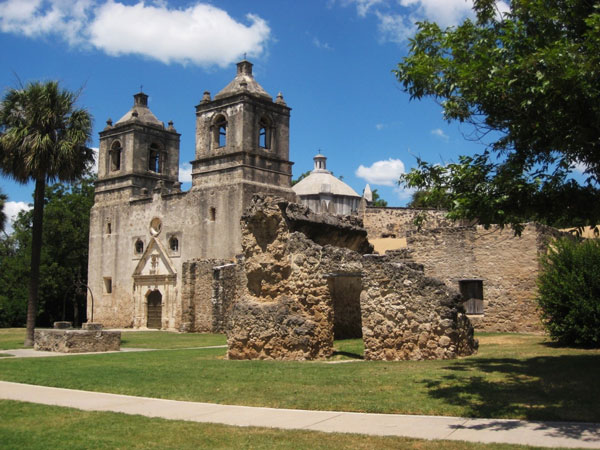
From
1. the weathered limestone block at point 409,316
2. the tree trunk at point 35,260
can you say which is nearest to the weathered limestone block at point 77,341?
the tree trunk at point 35,260

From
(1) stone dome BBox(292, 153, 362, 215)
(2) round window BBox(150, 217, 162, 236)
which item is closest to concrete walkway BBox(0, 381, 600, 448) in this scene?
(2) round window BBox(150, 217, 162, 236)

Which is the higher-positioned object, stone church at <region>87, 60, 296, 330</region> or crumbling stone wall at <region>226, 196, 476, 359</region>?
stone church at <region>87, 60, 296, 330</region>

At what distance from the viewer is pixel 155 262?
40438mm

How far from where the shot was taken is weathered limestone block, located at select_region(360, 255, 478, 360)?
40.8ft

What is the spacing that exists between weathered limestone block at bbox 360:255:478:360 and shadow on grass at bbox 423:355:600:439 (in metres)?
0.85

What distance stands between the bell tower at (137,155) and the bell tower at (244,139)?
20.1ft

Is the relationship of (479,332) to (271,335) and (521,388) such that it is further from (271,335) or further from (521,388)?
(521,388)

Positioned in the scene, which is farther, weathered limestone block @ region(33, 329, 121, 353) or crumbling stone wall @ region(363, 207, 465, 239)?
crumbling stone wall @ region(363, 207, 465, 239)

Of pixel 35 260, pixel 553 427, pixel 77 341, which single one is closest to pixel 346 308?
pixel 77 341

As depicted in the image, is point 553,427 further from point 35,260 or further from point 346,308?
point 35,260

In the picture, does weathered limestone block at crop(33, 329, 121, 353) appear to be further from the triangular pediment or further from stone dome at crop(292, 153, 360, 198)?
stone dome at crop(292, 153, 360, 198)

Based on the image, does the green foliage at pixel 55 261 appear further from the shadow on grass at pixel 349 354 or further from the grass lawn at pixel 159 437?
the grass lawn at pixel 159 437

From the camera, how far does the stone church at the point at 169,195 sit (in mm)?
37562

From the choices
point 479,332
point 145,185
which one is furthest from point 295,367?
point 145,185
